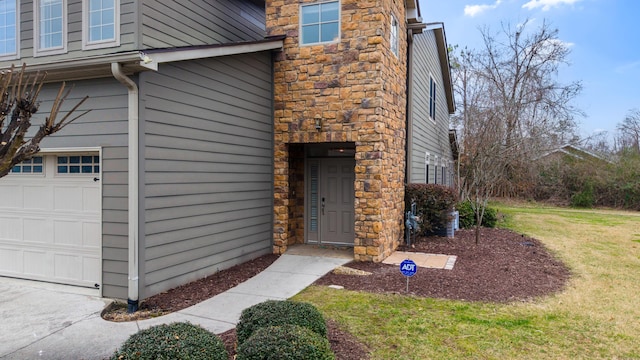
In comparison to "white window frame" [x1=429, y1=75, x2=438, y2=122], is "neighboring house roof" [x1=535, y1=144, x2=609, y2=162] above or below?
below

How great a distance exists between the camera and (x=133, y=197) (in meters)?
5.24

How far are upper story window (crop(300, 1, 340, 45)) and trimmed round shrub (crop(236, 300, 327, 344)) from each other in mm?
5639

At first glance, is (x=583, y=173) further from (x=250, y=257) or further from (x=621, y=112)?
(x=250, y=257)

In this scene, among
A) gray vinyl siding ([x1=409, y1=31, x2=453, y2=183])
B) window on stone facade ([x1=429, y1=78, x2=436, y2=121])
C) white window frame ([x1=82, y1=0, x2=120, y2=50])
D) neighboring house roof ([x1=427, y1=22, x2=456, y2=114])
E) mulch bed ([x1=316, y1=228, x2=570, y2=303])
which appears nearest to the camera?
white window frame ([x1=82, y1=0, x2=120, y2=50])

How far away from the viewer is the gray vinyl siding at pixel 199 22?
5.71 meters

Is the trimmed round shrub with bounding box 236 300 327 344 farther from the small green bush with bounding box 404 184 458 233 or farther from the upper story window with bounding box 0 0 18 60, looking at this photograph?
the small green bush with bounding box 404 184 458 233

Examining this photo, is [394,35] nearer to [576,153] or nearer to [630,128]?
[576,153]

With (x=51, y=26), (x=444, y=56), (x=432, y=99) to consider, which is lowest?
(x=51, y=26)

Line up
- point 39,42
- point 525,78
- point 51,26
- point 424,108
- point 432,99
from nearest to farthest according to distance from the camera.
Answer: point 51,26, point 39,42, point 424,108, point 432,99, point 525,78

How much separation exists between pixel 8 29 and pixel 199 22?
2.86 meters

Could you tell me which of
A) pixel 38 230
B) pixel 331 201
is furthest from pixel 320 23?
pixel 38 230

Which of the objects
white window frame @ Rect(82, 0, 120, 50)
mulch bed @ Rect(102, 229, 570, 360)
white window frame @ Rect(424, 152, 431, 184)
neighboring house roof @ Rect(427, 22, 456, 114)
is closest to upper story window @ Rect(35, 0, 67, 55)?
white window frame @ Rect(82, 0, 120, 50)

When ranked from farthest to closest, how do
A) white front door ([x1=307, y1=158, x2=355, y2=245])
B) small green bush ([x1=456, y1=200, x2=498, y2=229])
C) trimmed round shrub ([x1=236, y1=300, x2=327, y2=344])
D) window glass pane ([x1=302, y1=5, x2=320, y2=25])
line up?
small green bush ([x1=456, y1=200, x2=498, y2=229]), white front door ([x1=307, y1=158, x2=355, y2=245]), window glass pane ([x1=302, y1=5, x2=320, y2=25]), trimmed round shrub ([x1=236, y1=300, x2=327, y2=344])

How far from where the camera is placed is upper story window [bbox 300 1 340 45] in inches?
313
